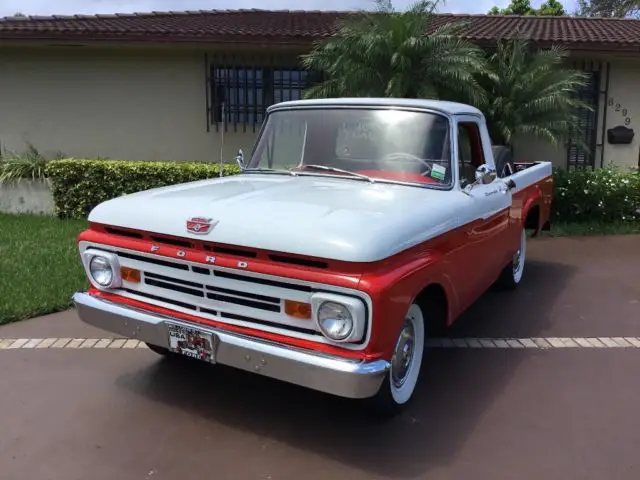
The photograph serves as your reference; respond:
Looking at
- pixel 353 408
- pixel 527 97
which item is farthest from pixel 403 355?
pixel 527 97

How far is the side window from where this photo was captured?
4266 mm

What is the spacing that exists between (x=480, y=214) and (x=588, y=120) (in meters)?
8.53

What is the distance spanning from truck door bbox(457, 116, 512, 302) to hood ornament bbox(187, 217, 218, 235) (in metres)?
1.64

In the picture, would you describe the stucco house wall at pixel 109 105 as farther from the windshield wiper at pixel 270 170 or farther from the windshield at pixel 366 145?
the windshield at pixel 366 145

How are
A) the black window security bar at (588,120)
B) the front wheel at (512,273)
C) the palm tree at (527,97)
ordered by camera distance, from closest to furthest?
1. the front wheel at (512,273)
2. the palm tree at (527,97)
3. the black window security bar at (588,120)

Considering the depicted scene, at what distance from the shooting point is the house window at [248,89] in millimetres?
11062

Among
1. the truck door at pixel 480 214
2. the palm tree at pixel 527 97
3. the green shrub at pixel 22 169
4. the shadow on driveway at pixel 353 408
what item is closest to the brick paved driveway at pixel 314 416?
the shadow on driveway at pixel 353 408

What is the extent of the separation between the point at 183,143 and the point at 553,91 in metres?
6.61

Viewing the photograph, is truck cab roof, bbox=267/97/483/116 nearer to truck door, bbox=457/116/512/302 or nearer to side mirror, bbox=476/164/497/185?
truck door, bbox=457/116/512/302

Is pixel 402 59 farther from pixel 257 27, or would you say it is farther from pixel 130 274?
pixel 130 274

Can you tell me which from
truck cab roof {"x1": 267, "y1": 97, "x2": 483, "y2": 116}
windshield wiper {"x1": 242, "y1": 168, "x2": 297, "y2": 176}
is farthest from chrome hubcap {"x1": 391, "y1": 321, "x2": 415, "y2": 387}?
truck cab roof {"x1": 267, "y1": 97, "x2": 483, "y2": 116}

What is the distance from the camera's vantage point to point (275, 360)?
117 inches

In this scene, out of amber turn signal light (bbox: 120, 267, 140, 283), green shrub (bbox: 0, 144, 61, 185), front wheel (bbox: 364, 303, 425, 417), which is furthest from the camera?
green shrub (bbox: 0, 144, 61, 185)

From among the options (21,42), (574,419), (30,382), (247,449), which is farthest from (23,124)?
(574,419)
